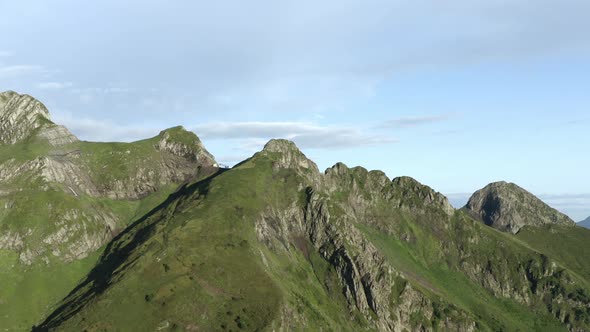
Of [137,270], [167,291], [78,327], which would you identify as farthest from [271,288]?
[78,327]

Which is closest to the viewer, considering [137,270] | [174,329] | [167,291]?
[174,329]

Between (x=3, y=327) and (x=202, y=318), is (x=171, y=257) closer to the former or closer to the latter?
(x=202, y=318)

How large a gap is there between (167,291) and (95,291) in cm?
3921

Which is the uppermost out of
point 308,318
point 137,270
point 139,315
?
point 137,270

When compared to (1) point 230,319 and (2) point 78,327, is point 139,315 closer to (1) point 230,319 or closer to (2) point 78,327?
(2) point 78,327

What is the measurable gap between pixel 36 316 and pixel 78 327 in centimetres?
4933

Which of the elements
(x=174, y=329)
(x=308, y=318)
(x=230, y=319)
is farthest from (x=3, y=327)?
(x=308, y=318)

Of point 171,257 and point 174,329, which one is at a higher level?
point 171,257

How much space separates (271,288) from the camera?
184500 millimetres

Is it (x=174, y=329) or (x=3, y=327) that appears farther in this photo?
(x=3, y=327)

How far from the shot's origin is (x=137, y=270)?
186 metres

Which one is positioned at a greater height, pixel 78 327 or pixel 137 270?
pixel 137 270

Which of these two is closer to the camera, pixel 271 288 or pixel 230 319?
pixel 230 319

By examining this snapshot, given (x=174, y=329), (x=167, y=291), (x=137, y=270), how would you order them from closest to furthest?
(x=174, y=329) < (x=167, y=291) < (x=137, y=270)
